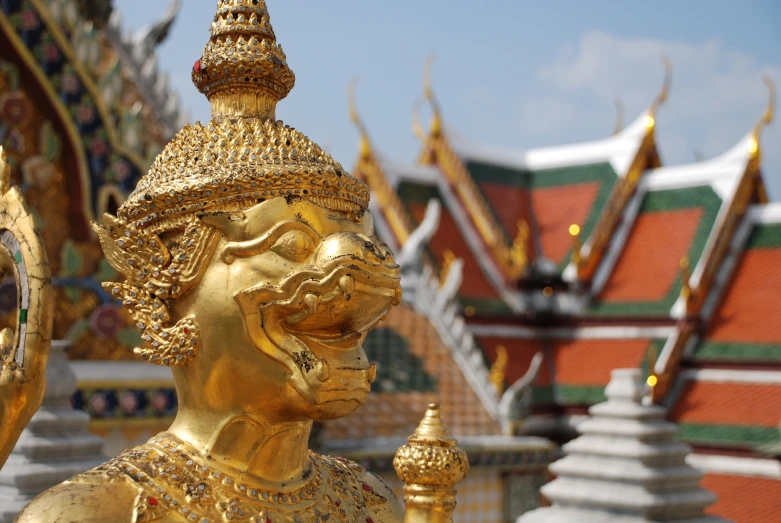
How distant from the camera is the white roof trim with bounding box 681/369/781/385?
36.7ft

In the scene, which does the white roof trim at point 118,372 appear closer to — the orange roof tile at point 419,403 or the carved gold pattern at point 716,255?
the orange roof tile at point 419,403

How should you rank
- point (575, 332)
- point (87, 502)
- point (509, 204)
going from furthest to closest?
point (509, 204), point (575, 332), point (87, 502)

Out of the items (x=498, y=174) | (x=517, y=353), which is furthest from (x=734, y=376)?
(x=498, y=174)

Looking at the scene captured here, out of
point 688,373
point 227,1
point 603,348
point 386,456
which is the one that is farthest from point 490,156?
point 227,1

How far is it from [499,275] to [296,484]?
1182 cm

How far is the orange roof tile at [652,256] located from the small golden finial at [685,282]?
1.25ft

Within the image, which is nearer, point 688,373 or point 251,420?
point 251,420

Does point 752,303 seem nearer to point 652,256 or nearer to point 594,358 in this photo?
point 652,256

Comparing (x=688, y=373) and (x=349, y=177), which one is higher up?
(x=688, y=373)

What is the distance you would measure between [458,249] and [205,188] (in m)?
11.9

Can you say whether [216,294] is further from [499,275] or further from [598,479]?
[499,275]

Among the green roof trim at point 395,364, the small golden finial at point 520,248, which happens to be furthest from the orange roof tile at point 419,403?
the small golden finial at point 520,248

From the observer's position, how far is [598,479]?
5039 millimetres

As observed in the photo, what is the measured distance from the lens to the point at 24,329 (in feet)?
6.23
